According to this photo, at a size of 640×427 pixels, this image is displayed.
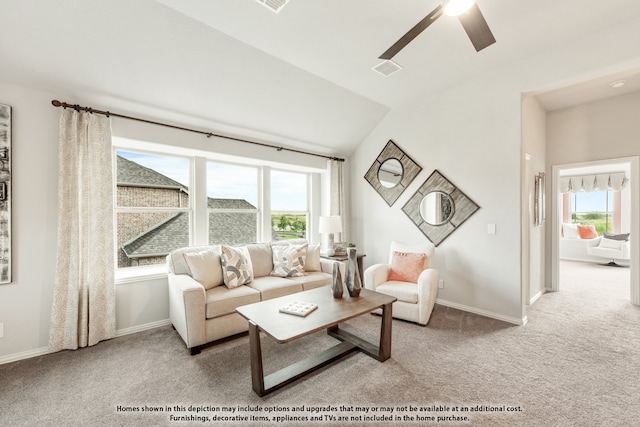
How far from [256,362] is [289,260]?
1713mm

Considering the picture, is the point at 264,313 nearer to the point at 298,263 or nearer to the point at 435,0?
the point at 298,263

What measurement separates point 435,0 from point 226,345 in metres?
3.45

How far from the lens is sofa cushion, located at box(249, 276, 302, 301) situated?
2971 millimetres

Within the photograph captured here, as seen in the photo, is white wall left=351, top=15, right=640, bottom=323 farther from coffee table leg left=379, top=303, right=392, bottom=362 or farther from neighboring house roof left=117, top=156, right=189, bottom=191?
neighboring house roof left=117, top=156, right=189, bottom=191

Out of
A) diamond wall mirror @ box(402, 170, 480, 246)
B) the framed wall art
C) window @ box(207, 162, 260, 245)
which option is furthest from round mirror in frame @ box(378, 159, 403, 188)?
the framed wall art

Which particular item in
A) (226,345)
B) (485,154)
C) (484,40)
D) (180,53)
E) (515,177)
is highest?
(180,53)

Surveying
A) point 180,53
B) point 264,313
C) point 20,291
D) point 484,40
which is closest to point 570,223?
point 484,40

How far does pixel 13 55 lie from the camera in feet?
7.20

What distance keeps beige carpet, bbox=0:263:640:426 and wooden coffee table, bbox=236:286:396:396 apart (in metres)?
0.08

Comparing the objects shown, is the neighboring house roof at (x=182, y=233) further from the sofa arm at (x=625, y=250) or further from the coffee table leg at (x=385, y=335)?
the sofa arm at (x=625, y=250)

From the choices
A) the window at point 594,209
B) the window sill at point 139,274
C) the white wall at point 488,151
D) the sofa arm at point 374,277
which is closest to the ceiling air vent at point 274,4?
the white wall at point 488,151

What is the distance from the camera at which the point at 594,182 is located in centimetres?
699

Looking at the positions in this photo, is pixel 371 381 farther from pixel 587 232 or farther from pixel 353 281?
pixel 587 232

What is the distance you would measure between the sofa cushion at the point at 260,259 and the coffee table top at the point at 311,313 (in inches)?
44.4
